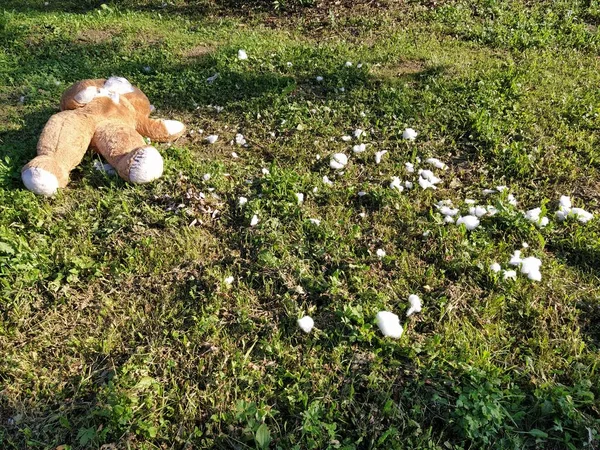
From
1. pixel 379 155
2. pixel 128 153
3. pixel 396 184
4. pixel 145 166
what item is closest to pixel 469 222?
pixel 396 184

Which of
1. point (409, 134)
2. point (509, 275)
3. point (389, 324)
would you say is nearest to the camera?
point (389, 324)

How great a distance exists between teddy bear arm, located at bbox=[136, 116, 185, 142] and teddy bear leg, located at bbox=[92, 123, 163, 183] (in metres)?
0.20

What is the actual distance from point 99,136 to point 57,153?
0.32m

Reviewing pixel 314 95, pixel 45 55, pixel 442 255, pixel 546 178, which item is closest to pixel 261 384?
pixel 442 255

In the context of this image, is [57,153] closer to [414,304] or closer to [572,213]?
[414,304]

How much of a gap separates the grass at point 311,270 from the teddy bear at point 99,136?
15cm

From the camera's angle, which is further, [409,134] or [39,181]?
[409,134]

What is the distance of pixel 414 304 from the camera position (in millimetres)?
2570

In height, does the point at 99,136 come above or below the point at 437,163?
above

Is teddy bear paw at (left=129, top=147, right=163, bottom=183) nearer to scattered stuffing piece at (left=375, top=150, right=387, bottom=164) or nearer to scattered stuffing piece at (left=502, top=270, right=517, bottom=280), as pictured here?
scattered stuffing piece at (left=375, top=150, right=387, bottom=164)

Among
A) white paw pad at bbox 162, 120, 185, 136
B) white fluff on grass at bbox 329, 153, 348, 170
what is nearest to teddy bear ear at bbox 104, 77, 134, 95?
white paw pad at bbox 162, 120, 185, 136

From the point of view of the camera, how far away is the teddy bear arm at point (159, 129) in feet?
12.3

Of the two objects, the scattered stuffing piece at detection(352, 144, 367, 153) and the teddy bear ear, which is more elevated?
the teddy bear ear

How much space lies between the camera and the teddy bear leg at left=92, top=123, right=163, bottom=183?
3.25m
